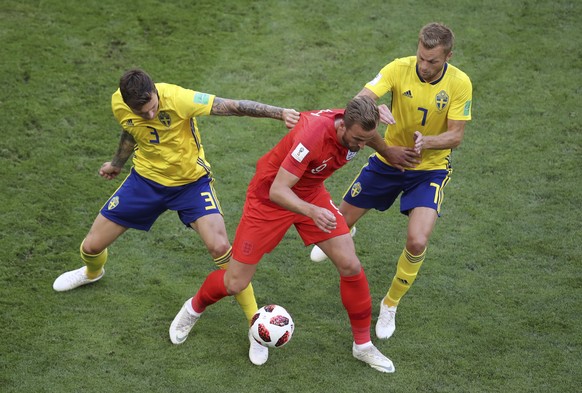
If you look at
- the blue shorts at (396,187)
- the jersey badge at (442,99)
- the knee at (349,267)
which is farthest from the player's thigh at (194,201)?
the jersey badge at (442,99)

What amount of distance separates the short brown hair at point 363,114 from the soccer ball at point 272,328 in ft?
5.18

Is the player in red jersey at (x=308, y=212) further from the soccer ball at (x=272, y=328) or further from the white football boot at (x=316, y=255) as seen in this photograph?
the white football boot at (x=316, y=255)

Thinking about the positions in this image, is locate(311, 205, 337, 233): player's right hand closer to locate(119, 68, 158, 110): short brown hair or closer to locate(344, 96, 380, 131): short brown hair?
locate(344, 96, 380, 131): short brown hair

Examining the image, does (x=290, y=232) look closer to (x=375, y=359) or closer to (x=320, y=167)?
(x=375, y=359)

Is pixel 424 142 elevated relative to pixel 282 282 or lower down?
elevated

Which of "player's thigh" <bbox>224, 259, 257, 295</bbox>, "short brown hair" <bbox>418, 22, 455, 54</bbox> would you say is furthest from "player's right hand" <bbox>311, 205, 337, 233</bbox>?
"short brown hair" <bbox>418, 22, 455, 54</bbox>

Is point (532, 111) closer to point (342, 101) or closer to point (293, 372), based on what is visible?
point (342, 101)

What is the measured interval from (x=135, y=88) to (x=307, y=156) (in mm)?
1456

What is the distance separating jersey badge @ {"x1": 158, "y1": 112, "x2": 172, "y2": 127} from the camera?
692cm

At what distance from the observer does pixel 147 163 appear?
715 cm

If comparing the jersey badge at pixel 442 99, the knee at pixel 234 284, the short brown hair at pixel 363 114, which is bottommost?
the knee at pixel 234 284

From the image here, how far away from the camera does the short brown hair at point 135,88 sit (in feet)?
21.4

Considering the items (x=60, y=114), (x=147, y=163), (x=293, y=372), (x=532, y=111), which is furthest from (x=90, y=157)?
(x=532, y=111)

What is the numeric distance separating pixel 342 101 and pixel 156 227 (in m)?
2.97
